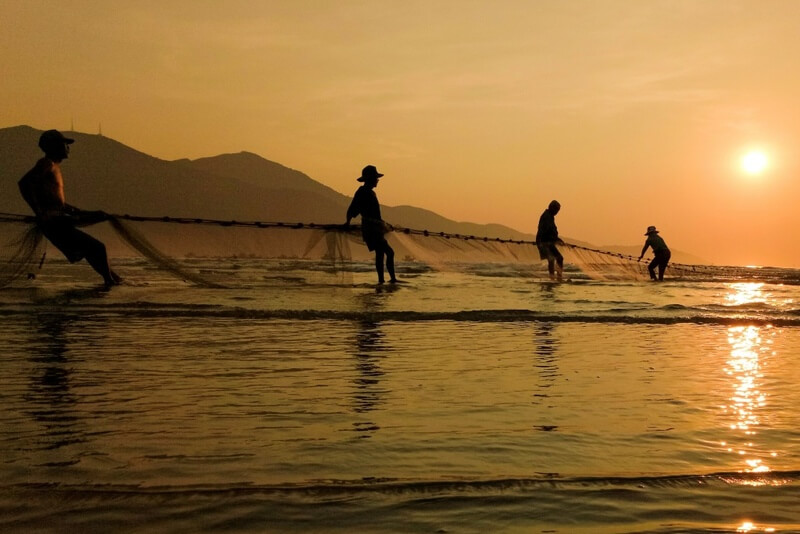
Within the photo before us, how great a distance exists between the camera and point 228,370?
4.62 m

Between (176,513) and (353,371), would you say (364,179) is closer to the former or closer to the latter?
(353,371)

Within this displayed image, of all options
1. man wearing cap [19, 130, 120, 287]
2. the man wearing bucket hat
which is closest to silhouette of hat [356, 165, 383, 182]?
man wearing cap [19, 130, 120, 287]

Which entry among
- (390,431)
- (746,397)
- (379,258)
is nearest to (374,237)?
(379,258)

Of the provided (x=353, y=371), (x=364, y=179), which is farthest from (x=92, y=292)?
(x=353, y=371)

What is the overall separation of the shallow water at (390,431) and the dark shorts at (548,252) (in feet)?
35.6

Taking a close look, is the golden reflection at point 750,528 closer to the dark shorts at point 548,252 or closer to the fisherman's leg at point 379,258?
the fisherman's leg at point 379,258

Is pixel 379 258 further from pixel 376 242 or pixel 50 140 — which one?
pixel 50 140

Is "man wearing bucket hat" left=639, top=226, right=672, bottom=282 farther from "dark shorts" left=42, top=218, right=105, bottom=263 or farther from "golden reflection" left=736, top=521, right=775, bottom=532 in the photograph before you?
"golden reflection" left=736, top=521, right=775, bottom=532

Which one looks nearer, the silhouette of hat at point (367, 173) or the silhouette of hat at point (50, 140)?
the silhouette of hat at point (50, 140)

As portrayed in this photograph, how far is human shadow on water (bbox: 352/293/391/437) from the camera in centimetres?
354

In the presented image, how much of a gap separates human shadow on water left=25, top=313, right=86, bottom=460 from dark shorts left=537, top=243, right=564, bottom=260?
13017 mm

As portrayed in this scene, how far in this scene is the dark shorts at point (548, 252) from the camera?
1778 centimetres

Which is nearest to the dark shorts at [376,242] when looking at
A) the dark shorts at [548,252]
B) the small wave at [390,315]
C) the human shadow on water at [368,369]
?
the small wave at [390,315]

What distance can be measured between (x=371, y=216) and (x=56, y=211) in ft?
16.9
